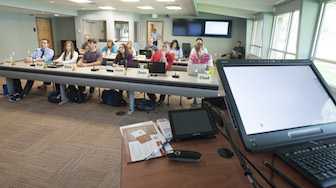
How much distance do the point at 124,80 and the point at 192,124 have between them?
2598 mm

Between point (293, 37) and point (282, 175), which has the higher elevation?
point (293, 37)

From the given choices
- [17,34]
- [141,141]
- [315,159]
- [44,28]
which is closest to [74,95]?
[141,141]

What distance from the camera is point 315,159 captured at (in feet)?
2.33

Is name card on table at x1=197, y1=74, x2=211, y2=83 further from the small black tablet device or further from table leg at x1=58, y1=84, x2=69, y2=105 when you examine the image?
table leg at x1=58, y1=84, x2=69, y2=105

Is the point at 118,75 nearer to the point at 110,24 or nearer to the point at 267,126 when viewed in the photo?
the point at 267,126

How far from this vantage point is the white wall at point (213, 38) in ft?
34.8

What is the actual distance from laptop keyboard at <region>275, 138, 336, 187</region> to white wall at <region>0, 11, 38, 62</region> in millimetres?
10824

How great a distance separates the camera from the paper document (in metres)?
0.83

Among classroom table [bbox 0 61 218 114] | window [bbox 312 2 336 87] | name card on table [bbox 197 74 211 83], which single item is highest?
window [bbox 312 2 336 87]

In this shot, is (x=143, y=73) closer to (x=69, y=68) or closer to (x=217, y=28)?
(x=69, y=68)

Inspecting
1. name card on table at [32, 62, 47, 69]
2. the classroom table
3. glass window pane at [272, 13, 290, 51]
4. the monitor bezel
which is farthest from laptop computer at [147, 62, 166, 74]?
glass window pane at [272, 13, 290, 51]

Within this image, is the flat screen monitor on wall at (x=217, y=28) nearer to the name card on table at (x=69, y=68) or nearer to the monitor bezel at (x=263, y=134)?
the name card on table at (x=69, y=68)

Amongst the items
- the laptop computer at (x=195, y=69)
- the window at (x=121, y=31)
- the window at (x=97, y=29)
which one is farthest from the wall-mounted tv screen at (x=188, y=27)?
the laptop computer at (x=195, y=69)

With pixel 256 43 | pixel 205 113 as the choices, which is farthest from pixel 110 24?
pixel 205 113
